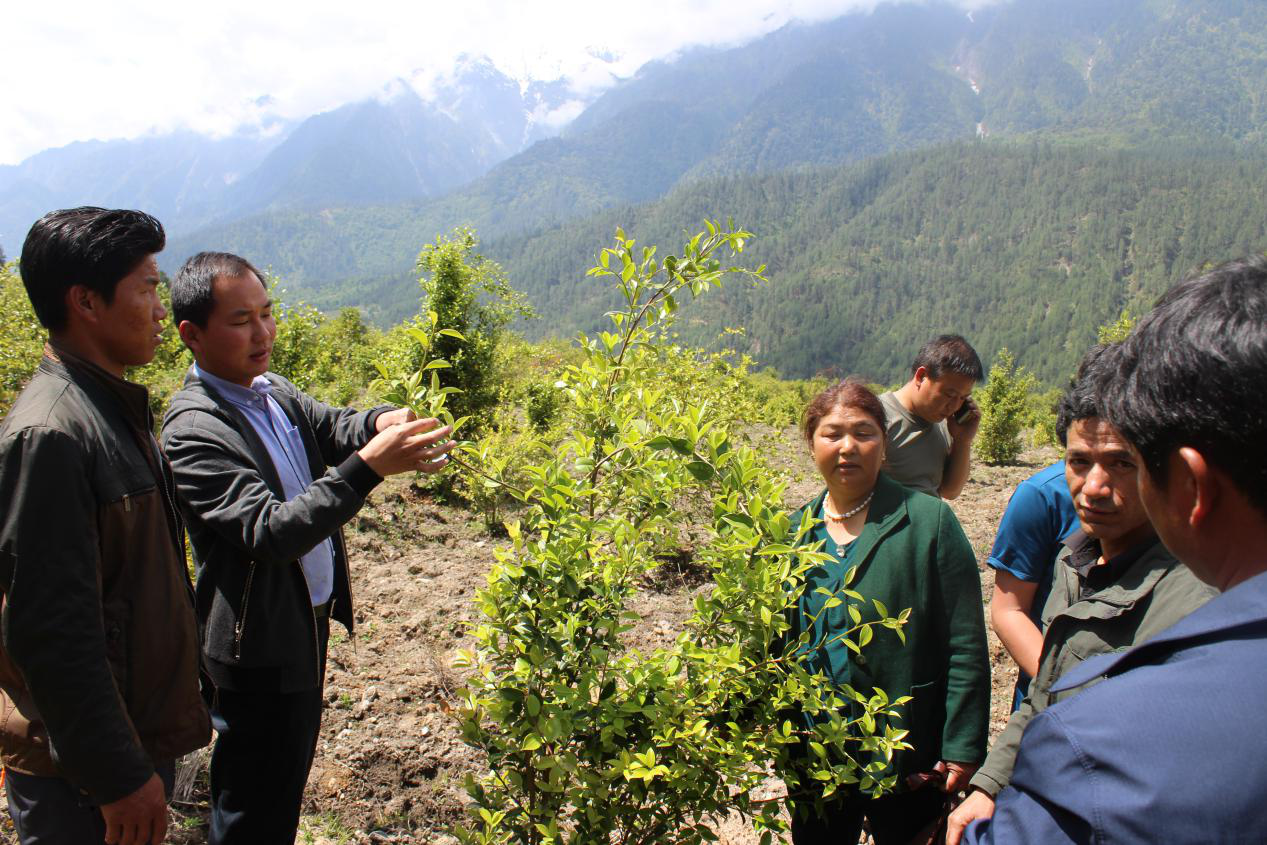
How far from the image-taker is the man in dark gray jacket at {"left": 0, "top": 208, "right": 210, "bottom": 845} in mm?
1489

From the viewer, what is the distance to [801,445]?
54.0 feet

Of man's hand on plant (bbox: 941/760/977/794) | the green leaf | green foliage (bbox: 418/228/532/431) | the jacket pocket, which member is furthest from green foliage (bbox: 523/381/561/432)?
the green leaf

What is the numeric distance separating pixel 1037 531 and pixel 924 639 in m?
0.52

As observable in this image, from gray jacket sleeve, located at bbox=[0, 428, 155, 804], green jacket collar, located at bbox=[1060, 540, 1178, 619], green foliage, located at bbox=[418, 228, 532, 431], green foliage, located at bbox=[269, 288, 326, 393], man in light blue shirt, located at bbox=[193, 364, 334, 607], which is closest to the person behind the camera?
gray jacket sleeve, located at bbox=[0, 428, 155, 804]

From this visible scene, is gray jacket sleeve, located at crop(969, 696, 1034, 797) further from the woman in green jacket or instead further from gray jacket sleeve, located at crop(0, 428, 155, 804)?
gray jacket sleeve, located at crop(0, 428, 155, 804)

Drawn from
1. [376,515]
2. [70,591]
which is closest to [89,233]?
[70,591]

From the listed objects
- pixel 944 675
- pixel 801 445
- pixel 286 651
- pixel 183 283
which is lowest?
pixel 801 445

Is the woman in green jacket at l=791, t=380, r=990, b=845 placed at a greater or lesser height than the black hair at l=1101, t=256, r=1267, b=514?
lesser

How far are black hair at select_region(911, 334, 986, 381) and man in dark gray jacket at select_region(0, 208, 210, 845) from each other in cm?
295

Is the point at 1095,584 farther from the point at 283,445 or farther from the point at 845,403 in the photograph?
the point at 283,445

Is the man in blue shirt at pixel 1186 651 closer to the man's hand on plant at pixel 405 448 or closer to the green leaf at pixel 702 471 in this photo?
the green leaf at pixel 702 471

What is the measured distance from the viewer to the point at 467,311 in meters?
10.1

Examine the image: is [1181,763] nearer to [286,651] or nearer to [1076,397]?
[1076,397]

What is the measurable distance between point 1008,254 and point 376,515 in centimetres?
15994
